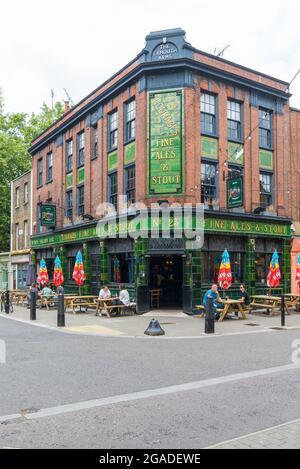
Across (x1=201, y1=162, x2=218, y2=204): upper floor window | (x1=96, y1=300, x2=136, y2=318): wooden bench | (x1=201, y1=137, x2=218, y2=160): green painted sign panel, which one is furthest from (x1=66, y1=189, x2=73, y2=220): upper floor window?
(x1=201, y1=137, x2=218, y2=160): green painted sign panel

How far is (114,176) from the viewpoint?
2283 centimetres

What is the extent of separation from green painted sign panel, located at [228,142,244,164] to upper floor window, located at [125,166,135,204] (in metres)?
4.77

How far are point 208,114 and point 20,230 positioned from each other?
20.6 metres

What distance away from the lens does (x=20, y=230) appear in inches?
1391

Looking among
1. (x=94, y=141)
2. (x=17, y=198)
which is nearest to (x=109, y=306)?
(x=94, y=141)

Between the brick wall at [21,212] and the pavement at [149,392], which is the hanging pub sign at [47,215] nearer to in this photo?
the brick wall at [21,212]

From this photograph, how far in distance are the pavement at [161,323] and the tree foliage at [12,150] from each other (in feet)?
78.5

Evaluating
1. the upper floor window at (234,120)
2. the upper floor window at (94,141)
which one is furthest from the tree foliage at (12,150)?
the upper floor window at (234,120)

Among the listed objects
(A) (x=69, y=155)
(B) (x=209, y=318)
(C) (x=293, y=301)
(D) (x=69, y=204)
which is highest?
(A) (x=69, y=155)

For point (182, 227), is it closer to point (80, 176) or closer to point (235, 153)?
point (235, 153)

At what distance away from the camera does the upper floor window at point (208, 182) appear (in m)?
20.1

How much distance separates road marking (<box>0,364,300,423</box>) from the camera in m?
5.96
